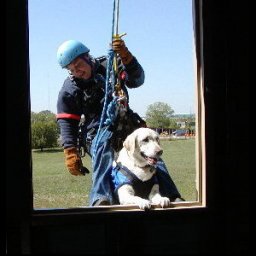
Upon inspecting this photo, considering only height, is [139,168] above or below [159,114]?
below

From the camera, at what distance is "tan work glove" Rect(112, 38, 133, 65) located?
199 centimetres

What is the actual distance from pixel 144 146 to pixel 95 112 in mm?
288

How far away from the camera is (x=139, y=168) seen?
2055mm

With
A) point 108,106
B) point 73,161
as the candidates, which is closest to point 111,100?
point 108,106

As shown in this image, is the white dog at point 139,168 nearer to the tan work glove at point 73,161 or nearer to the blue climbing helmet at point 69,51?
the tan work glove at point 73,161

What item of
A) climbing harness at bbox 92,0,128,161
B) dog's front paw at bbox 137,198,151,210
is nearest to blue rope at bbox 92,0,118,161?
climbing harness at bbox 92,0,128,161

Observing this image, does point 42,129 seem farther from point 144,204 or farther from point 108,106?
point 144,204

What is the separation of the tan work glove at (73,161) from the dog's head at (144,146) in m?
0.25

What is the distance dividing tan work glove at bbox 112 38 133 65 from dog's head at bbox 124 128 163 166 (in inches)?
13.5

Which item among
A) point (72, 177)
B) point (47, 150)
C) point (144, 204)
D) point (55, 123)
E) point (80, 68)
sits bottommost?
point (144, 204)

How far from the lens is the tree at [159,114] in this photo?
2070mm

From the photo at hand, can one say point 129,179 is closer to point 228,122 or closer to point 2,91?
point 228,122

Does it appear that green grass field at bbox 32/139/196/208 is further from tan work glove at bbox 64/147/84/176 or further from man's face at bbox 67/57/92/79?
man's face at bbox 67/57/92/79

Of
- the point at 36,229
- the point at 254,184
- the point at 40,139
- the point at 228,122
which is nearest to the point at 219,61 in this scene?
the point at 228,122
